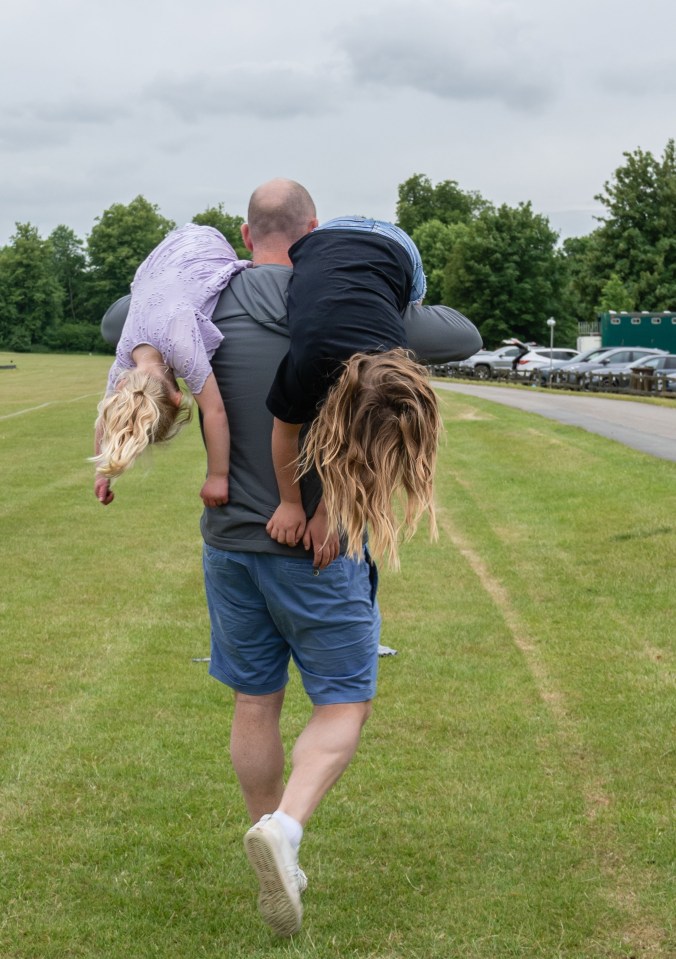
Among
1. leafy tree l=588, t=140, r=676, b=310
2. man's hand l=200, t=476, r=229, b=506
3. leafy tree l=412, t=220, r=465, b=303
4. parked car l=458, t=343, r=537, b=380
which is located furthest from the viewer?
leafy tree l=412, t=220, r=465, b=303

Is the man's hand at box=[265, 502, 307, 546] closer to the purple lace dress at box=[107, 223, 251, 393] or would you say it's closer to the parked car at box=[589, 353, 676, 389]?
the purple lace dress at box=[107, 223, 251, 393]

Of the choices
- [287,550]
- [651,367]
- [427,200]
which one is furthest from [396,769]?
[427,200]

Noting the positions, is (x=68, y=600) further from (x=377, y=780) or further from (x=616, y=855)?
(x=616, y=855)

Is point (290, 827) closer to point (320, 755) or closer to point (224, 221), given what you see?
point (320, 755)

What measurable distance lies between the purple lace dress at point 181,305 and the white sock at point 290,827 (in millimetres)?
1143

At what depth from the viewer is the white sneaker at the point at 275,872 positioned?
3.14 m

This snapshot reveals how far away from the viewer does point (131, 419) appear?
3201mm

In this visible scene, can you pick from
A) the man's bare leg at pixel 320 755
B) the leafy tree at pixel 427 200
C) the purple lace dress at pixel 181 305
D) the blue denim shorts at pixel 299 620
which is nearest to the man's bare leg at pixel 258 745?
the blue denim shorts at pixel 299 620

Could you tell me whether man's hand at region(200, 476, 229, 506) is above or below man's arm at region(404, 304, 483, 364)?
below

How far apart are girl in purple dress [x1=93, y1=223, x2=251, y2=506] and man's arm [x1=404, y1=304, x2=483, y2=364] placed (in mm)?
512

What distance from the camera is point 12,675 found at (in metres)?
6.52

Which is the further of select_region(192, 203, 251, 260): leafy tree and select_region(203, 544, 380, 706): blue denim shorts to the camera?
select_region(192, 203, 251, 260): leafy tree

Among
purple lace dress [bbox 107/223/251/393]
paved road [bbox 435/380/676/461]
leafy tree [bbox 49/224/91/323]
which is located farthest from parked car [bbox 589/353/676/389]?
leafy tree [bbox 49/224/91/323]

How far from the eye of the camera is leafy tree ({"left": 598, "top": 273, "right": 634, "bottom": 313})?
69062 mm
